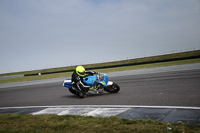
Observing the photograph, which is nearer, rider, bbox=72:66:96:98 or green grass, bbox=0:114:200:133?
green grass, bbox=0:114:200:133

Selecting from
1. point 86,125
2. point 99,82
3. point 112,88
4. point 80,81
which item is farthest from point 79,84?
point 86,125

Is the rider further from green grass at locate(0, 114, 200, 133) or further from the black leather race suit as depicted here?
green grass at locate(0, 114, 200, 133)

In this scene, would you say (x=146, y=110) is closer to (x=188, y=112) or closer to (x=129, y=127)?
(x=188, y=112)

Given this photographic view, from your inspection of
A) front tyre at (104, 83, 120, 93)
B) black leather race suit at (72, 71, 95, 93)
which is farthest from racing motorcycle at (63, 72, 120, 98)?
black leather race suit at (72, 71, 95, 93)

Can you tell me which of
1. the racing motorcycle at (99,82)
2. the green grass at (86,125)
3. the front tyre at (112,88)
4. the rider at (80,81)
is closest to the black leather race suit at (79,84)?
the rider at (80,81)

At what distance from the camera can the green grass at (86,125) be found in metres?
4.53

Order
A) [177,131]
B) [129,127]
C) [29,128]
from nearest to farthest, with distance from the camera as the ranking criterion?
[177,131] < [129,127] < [29,128]

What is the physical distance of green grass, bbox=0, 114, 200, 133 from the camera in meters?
4.53

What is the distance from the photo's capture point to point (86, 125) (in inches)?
208

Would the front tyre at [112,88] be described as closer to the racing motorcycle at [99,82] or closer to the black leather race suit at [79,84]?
the racing motorcycle at [99,82]

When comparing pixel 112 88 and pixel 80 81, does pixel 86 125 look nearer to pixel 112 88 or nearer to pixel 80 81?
pixel 80 81

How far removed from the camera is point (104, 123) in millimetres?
5320

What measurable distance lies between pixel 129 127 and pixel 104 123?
0.74 metres

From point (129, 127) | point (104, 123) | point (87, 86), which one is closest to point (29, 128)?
point (104, 123)
